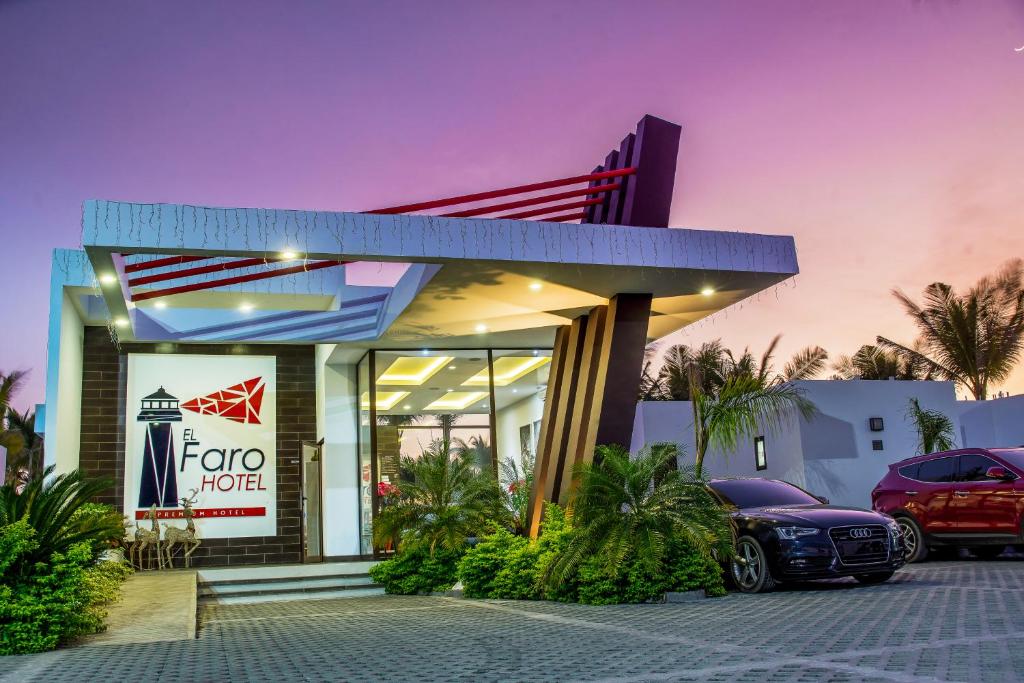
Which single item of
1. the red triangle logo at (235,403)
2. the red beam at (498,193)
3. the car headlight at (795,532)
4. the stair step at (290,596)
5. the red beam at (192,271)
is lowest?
the stair step at (290,596)

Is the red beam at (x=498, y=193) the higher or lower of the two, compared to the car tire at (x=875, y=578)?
higher

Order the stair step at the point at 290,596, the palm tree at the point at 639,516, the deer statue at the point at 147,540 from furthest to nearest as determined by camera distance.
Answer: the deer statue at the point at 147,540, the stair step at the point at 290,596, the palm tree at the point at 639,516

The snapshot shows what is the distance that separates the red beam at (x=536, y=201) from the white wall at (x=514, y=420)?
6566 mm

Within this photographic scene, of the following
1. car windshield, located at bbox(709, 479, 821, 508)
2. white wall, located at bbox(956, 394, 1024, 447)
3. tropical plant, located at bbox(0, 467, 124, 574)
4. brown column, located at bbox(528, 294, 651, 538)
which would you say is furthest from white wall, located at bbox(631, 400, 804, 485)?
tropical plant, located at bbox(0, 467, 124, 574)

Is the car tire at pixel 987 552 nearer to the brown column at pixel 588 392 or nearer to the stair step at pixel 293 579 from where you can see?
the brown column at pixel 588 392

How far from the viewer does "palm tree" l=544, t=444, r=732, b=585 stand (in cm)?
937

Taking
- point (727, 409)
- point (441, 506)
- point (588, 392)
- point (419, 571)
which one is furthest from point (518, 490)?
point (727, 409)

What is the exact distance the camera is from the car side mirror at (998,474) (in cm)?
1109

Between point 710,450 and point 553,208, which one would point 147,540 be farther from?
point 710,450

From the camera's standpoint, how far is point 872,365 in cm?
3794

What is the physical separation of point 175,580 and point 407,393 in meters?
5.87

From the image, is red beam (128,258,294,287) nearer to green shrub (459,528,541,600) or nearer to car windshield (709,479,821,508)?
green shrub (459,528,541,600)

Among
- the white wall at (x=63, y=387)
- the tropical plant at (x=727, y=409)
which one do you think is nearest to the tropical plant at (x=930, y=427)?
the tropical plant at (x=727, y=409)

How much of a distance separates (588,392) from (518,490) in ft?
6.61
